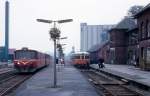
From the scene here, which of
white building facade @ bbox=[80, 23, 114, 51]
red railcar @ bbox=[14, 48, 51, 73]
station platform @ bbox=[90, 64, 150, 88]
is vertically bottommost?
station platform @ bbox=[90, 64, 150, 88]

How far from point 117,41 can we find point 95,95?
68323 mm

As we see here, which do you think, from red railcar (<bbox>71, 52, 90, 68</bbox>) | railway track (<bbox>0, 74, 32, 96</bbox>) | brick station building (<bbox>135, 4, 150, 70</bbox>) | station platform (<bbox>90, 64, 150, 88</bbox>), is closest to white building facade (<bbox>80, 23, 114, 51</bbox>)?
red railcar (<bbox>71, 52, 90, 68</bbox>)

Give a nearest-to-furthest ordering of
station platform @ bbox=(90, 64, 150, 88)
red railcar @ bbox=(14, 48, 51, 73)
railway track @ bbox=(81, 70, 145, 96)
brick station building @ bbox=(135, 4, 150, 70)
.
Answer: railway track @ bbox=(81, 70, 145, 96) → station platform @ bbox=(90, 64, 150, 88) → red railcar @ bbox=(14, 48, 51, 73) → brick station building @ bbox=(135, 4, 150, 70)

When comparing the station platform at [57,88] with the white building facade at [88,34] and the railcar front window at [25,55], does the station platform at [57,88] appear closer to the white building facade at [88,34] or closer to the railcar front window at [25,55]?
the railcar front window at [25,55]

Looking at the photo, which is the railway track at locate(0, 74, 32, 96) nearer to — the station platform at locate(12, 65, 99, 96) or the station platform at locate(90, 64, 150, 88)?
the station platform at locate(12, 65, 99, 96)

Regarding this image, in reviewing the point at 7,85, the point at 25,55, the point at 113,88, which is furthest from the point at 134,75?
the point at 7,85

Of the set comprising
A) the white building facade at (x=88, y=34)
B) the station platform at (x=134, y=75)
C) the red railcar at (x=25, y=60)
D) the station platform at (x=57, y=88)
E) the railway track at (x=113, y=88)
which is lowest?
the railway track at (x=113, y=88)

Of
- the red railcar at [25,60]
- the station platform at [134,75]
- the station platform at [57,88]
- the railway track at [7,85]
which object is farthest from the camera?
the red railcar at [25,60]

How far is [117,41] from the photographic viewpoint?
289 ft

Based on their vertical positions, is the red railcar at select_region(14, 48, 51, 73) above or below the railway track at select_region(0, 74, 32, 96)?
above

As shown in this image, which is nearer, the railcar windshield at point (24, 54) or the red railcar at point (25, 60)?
the red railcar at point (25, 60)

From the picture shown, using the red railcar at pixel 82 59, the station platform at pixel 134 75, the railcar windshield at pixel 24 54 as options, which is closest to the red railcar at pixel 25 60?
the railcar windshield at pixel 24 54

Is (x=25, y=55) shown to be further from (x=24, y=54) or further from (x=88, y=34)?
(x=88, y=34)

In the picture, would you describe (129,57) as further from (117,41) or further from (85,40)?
(85,40)
